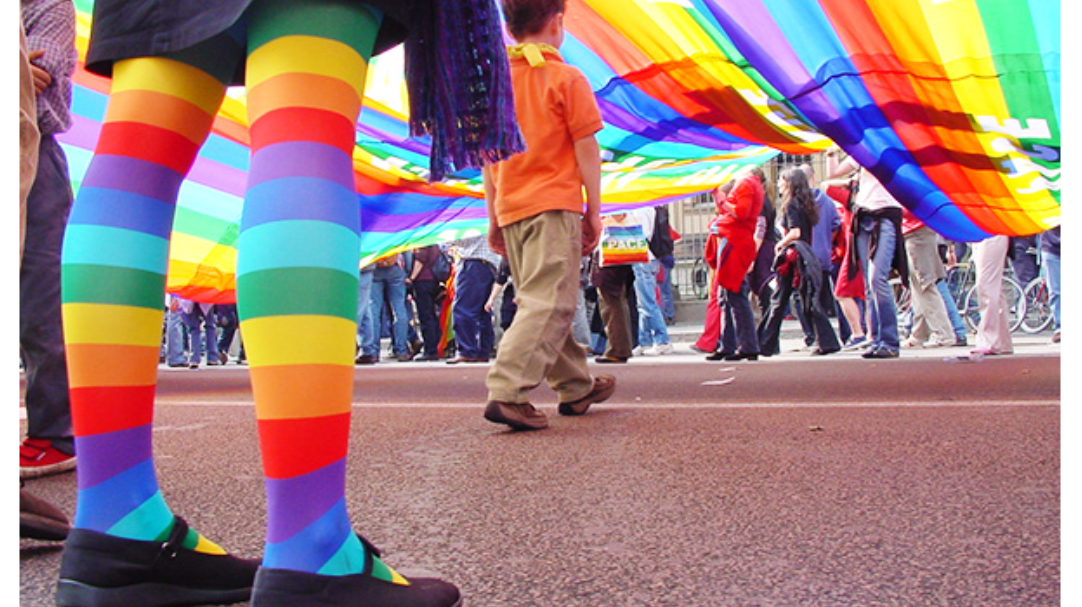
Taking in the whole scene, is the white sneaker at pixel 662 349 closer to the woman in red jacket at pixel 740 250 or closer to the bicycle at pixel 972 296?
the woman in red jacket at pixel 740 250

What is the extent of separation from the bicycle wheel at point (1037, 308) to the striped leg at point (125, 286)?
9.86 metres

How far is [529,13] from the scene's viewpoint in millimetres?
3084

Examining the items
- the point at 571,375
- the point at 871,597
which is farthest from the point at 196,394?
the point at 871,597

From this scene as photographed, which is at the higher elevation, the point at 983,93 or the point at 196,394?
the point at 983,93

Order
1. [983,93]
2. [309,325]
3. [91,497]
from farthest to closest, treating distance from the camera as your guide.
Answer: [983,93] < [91,497] < [309,325]

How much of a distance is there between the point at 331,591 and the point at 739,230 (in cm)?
601

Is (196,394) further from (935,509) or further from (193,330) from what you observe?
(193,330)

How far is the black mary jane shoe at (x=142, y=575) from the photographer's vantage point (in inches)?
42.2

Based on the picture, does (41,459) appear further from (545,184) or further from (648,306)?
(648,306)

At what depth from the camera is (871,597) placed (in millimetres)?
1103

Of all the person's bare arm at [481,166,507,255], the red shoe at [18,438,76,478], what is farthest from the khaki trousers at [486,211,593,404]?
the red shoe at [18,438,76,478]

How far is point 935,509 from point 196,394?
15.4 feet

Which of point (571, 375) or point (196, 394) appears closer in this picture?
point (571, 375)

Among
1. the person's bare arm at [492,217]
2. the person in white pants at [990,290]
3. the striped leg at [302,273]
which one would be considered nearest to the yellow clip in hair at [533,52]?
the person's bare arm at [492,217]
